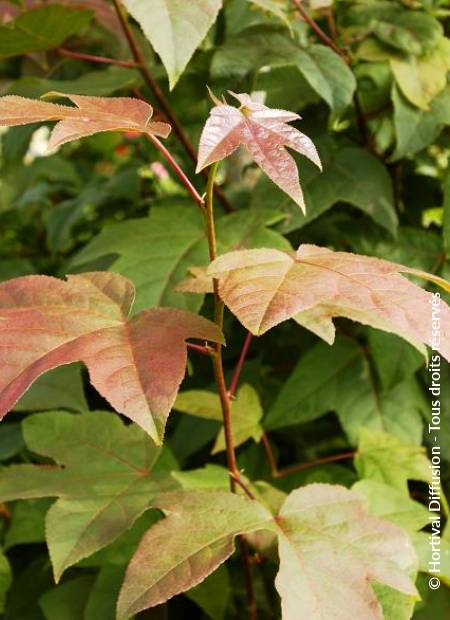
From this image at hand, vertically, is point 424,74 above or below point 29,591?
above

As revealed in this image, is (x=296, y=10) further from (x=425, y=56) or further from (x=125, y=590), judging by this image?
(x=125, y=590)

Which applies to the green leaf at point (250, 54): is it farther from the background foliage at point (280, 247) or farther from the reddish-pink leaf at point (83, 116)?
the reddish-pink leaf at point (83, 116)

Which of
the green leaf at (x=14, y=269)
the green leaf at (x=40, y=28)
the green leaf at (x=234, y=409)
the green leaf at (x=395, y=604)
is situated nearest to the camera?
the green leaf at (x=395, y=604)

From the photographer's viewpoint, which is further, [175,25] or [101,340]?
[175,25]

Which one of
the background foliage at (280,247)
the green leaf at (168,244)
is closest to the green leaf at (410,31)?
the background foliage at (280,247)

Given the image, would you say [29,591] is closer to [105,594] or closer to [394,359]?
[105,594]

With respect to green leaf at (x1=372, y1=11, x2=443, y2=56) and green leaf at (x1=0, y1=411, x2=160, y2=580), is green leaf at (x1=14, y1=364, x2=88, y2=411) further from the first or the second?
green leaf at (x1=372, y1=11, x2=443, y2=56)

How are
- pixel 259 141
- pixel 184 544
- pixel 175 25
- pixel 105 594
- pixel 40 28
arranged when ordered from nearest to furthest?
pixel 259 141 → pixel 184 544 → pixel 175 25 → pixel 105 594 → pixel 40 28

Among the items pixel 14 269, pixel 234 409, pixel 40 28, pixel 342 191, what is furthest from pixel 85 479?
pixel 14 269
